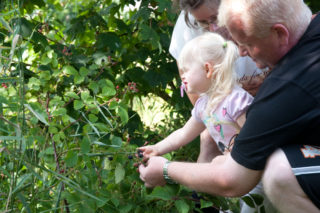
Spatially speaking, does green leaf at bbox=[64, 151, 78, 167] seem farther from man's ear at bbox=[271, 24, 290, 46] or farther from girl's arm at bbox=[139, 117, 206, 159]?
man's ear at bbox=[271, 24, 290, 46]

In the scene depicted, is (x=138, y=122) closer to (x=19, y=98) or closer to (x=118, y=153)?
(x=118, y=153)

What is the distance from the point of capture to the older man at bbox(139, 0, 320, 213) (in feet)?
4.52

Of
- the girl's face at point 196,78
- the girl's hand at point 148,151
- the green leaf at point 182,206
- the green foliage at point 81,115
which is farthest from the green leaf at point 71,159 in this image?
the girl's face at point 196,78

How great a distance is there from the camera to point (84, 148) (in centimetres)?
174

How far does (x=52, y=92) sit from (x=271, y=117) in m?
1.31

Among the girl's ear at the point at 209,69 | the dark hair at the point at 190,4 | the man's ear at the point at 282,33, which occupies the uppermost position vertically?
the dark hair at the point at 190,4

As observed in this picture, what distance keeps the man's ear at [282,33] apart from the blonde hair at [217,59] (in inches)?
17.1

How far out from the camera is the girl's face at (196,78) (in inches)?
75.9

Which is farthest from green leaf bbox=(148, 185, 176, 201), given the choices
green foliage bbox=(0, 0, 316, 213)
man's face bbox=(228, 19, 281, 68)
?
man's face bbox=(228, 19, 281, 68)

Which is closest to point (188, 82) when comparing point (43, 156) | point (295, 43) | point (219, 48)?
point (219, 48)

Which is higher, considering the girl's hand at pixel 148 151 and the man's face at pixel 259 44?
the man's face at pixel 259 44

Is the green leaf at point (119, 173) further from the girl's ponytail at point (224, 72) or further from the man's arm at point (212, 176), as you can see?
the girl's ponytail at point (224, 72)

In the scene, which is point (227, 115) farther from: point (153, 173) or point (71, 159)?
point (71, 159)

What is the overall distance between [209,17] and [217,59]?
0.34 m
